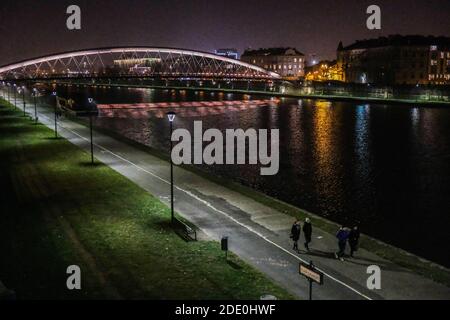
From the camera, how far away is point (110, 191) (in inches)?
1000

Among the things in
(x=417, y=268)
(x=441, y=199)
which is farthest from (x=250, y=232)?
(x=441, y=199)

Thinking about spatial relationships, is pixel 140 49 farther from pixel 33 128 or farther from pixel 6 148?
pixel 6 148

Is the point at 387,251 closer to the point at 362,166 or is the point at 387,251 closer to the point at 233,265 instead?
the point at 233,265

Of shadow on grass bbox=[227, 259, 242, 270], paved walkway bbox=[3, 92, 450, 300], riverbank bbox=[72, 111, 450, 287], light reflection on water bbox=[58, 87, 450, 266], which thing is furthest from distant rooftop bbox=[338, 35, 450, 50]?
shadow on grass bbox=[227, 259, 242, 270]

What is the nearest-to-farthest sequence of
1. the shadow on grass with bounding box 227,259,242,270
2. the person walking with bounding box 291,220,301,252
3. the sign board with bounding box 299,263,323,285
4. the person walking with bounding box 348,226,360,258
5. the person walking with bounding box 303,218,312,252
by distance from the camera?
the sign board with bounding box 299,263,323,285 → the shadow on grass with bounding box 227,259,242,270 → the person walking with bounding box 348,226,360,258 → the person walking with bounding box 291,220,301,252 → the person walking with bounding box 303,218,312,252

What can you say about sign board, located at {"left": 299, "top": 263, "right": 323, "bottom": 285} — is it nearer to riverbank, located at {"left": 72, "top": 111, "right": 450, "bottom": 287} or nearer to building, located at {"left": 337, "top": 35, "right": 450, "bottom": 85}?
riverbank, located at {"left": 72, "top": 111, "right": 450, "bottom": 287}

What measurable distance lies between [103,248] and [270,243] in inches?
239

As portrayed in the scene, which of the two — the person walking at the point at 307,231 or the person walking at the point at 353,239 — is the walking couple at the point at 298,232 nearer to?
the person walking at the point at 307,231

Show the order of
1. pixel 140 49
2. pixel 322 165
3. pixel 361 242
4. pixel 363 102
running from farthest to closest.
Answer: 1. pixel 140 49
2. pixel 363 102
3. pixel 322 165
4. pixel 361 242

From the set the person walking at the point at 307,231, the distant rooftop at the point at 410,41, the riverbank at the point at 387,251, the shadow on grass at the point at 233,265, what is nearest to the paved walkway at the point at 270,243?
the person walking at the point at 307,231

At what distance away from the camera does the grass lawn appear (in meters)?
14.0

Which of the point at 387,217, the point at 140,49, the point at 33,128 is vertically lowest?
the point at 387,217

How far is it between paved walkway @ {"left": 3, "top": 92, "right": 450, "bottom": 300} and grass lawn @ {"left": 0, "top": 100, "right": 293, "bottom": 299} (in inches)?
33.9
